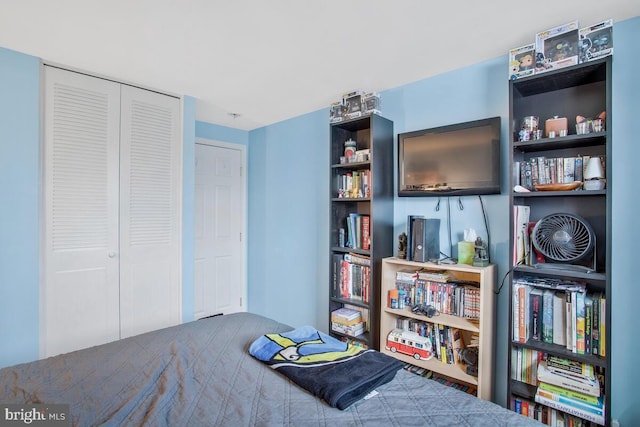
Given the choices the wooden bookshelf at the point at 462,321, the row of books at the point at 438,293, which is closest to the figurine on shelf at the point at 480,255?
the wooden bookshelf at the point at 462,321

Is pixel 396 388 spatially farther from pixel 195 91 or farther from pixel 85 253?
pixel 195 91

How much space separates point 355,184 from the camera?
2.49 meters

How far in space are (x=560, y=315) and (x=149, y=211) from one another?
279 cm

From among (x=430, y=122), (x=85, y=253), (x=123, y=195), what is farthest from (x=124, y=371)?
(x=430, y=122)

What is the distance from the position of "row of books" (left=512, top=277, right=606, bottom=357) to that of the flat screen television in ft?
1.95

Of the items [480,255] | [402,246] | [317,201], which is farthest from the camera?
[317,201]

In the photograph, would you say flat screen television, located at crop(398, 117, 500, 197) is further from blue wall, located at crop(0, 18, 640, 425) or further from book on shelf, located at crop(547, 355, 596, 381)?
book on shelf, located at crop(547, 355, 596, 381)

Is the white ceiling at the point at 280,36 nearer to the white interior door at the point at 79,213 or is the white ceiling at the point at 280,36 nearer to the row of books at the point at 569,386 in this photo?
the white interior door at the point at 79,213

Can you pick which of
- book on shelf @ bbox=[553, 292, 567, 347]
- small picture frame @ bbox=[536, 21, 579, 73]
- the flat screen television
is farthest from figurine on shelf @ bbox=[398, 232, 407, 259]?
small picture frame @ bbox=[536, 21, 579, 73]

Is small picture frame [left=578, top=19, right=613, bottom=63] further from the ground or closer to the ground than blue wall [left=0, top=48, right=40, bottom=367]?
further from the ground

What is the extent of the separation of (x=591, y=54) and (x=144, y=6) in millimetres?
2152

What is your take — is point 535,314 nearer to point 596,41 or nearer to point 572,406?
point 572,406

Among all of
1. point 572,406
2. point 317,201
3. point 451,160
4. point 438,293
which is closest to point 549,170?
point 451,160

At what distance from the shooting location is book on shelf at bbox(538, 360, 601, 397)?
4.94 ft
